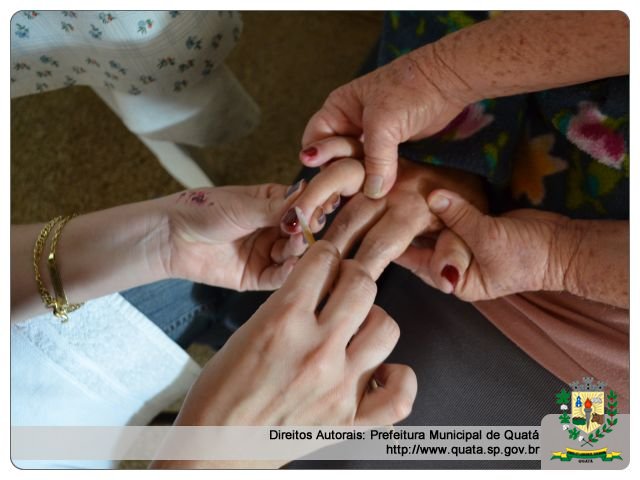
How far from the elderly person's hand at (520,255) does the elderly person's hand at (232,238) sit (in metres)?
0.19

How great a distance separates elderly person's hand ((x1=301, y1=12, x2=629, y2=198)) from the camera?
0.56 m

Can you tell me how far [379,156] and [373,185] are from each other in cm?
4

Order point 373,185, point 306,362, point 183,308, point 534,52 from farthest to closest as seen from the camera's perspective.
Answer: point 183,308 < point 373,185 < point 534,52 < point 306,362

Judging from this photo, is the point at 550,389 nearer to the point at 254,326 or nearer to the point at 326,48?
the point at 254,326

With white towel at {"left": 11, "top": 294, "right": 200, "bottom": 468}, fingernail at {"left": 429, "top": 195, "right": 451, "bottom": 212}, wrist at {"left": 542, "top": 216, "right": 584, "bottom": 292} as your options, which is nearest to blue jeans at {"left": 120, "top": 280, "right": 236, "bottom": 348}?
white towel at {"left": 11, "top": 294, "right": 200, "bottom": 468}

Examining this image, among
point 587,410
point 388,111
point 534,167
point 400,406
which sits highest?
point 388,111

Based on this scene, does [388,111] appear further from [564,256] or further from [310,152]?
[564,256]

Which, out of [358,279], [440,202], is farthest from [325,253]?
[440,202]

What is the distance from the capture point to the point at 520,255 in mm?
662

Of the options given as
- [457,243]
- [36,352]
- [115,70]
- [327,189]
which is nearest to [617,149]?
[457,243]

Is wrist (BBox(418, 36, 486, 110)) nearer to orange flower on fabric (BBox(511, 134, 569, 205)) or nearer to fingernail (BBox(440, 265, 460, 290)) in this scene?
orange flower on fabric (BBox(511, 134, 569, 205))

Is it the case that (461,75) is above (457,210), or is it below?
above

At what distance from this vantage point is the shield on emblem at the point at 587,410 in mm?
613

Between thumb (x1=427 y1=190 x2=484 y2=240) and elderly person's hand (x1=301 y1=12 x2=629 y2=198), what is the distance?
7 centimetres
